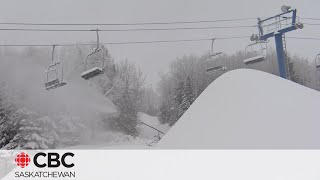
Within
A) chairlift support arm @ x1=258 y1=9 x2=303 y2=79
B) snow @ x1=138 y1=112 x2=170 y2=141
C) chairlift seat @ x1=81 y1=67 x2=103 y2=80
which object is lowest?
snow @ x1=138 y1=112 x2=170 y2=141

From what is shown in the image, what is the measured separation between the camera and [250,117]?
12031 mm

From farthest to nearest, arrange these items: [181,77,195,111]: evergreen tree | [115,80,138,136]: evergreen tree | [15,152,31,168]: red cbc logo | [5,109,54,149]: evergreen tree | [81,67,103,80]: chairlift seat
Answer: [181,77,195,111]: evergreen tree, [115,80,138,136]: evergreen tree, [5,109,54,149]: evergreen tree, [81,67,103,80]: chairlift seat, [15,152,31,168]: red cbc logo

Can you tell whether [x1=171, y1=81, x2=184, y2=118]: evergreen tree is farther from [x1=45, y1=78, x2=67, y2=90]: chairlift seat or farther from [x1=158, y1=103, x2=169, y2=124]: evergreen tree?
[x1=45, y1=78, x2=67, y2=90]: chairlift seat

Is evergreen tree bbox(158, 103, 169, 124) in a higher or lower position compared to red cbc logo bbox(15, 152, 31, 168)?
lower

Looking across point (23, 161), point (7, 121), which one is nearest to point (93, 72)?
point (23, 161)

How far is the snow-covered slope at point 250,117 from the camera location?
10953 millimetres

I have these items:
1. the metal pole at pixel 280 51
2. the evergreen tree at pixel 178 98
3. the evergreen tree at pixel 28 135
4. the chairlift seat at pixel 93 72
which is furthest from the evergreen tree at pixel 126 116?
the chairlift seat at pixel 93 72

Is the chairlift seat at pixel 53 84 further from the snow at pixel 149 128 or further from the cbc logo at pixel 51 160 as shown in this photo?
the snow at pixel 149 128

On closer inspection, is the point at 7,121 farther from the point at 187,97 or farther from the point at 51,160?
the point at 187,97

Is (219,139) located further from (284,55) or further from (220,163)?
(284,55)

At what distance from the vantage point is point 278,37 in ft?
74.2

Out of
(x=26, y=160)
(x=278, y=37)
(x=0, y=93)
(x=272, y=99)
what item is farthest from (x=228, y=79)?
(x=0, y=93)

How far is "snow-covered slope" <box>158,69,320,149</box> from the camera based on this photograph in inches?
431

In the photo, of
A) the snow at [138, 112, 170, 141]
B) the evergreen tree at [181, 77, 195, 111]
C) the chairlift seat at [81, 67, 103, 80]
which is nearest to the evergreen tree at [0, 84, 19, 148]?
the chairlift seat at [81, 67, 103, 80]
